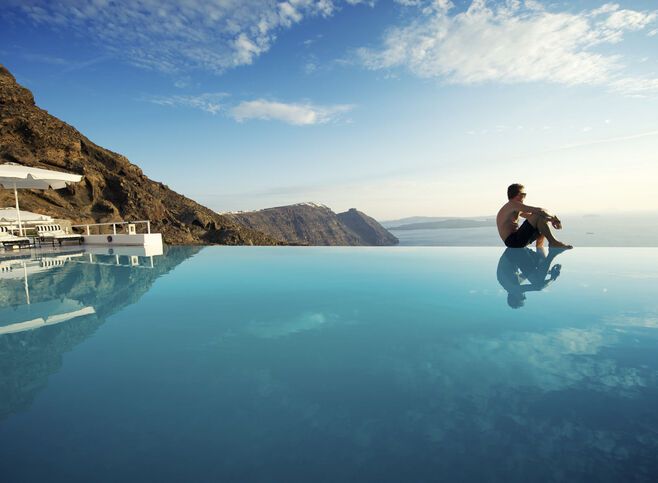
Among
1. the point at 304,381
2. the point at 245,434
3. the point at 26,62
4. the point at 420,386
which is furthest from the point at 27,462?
the point at 26,62

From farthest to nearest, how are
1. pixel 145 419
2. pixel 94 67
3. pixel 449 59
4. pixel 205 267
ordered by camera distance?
pixel 94 67
pixel 449 59
pixel 205 267
pixel 145 419

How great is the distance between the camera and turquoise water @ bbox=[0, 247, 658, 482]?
4.58 feet

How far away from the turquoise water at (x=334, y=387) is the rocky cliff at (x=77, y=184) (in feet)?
64.0

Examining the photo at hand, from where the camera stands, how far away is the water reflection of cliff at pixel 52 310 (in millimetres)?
2263

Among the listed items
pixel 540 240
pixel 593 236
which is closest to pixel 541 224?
pixel 540 240

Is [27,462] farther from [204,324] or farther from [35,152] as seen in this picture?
[35,152]

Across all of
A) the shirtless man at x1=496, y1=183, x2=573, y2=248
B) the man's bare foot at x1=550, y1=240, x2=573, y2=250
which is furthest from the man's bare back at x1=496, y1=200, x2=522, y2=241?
the man's bare foot at x1=550, y1=240, x2=573, y2=250

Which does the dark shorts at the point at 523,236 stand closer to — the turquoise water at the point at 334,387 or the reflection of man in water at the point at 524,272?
the reflection of man in water at the point at 524,272

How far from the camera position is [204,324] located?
3451 millimetres

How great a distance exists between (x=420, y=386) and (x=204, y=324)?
238cm

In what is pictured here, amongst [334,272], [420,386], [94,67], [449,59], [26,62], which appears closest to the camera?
[420,386]

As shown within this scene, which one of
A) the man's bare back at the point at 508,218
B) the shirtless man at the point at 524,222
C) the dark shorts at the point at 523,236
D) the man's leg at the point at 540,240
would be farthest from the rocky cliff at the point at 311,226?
the shirtless man at the point at 524,222

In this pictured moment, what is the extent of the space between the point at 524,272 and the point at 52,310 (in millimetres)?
7433

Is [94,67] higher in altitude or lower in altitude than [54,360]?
higher
